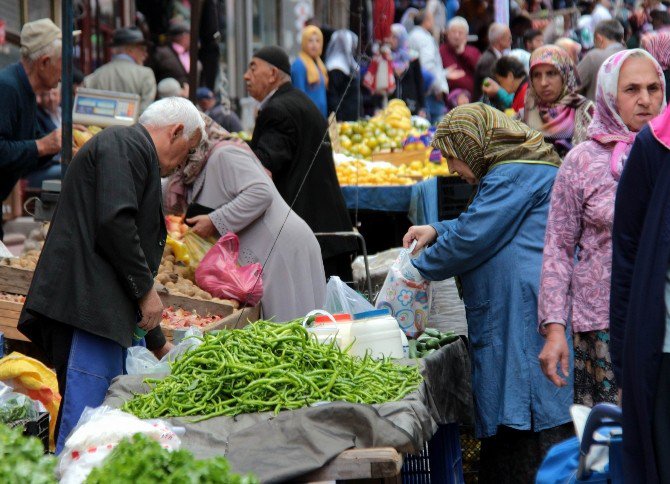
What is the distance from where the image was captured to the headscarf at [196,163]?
706cm

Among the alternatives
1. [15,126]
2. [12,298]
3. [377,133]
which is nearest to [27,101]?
[15,126]

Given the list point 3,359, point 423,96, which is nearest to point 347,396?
point 3,359

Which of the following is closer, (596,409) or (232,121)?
(596,409)

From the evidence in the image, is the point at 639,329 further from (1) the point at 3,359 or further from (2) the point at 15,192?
(2) the point at 15,192

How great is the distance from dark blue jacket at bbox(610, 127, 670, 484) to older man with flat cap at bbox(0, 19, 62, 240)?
4.97 metres

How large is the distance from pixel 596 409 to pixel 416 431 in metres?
0.80

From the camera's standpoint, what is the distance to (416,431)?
12.7 feet

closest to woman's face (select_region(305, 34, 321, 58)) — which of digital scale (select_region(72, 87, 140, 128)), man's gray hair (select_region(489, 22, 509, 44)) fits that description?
man's gray hair (select_region(489, 22, 509, 44))

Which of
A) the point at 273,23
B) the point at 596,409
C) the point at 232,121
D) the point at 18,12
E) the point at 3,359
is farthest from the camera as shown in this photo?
the point at 273,23

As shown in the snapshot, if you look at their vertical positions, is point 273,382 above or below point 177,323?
above

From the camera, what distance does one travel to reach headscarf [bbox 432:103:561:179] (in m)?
5.47

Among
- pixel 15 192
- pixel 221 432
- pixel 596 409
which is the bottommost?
pixel 15 192

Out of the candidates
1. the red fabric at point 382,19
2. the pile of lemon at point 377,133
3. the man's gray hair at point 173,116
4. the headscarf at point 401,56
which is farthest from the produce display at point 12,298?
the headscarf at point 401,56

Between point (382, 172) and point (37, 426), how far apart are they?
6795 mm
